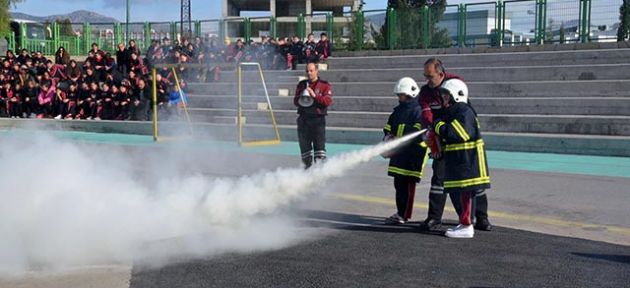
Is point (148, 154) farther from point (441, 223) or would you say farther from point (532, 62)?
point (532, 62)

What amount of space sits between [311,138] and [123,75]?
1442 centimetres

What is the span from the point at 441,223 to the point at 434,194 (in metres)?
0.44

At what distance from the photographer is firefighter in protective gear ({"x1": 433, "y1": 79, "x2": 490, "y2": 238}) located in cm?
646

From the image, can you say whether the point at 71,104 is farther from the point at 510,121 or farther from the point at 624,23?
the point at 624,23

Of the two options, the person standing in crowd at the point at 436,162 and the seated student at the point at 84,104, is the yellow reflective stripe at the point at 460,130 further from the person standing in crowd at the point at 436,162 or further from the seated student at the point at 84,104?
the seated student at the point at 84,104

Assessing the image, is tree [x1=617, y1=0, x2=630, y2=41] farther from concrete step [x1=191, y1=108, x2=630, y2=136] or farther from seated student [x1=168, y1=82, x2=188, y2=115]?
seated student [x1=168, y1=82, x2=188, y2=115]

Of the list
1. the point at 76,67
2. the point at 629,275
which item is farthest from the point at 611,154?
the point at 76,67

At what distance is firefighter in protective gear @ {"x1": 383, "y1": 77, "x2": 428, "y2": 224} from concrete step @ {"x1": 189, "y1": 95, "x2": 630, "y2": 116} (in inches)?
371

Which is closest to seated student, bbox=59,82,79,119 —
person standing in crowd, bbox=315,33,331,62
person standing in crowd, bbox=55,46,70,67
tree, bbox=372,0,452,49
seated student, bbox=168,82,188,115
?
person standing in crowd, bbox=55,46,70,67

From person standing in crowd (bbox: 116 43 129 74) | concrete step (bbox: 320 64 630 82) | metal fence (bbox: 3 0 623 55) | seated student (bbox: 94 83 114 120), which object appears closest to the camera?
A: concrete step (bbox: 320 64 630 82)

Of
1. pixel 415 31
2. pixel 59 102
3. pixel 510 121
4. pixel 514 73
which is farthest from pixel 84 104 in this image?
pixel 510 121

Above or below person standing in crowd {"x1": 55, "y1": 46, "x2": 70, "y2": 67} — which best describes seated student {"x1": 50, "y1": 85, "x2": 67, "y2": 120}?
below

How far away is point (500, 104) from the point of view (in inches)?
653

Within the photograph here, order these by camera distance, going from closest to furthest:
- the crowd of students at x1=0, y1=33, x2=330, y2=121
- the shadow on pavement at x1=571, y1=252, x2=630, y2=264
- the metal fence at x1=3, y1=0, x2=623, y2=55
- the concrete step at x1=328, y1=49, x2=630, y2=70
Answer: the shadow on pavement at x1=571, y1=252, x2=630, y2=264
the concrete step at x1=328, y1=49, x2=630, y2=70
the crowd of students at x1=0, y1=33, x2=330, y2=121
the metal fence at x1=3, y1=0, x2=623, y2=55
